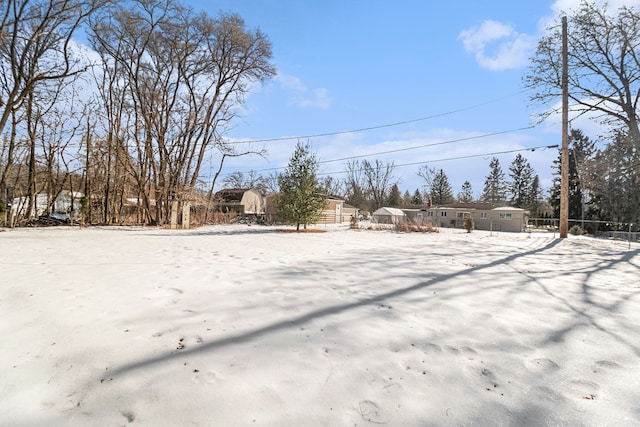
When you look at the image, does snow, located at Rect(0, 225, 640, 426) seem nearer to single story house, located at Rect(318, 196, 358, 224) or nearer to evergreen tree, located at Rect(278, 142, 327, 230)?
evergreen tree, located at Rect(278, 142, 327, 230)

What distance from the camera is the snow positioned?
1.68 m

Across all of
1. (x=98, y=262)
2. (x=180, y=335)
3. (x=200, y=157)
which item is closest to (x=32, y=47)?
(x=200, y=157)

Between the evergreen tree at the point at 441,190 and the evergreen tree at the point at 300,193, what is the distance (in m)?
43.2

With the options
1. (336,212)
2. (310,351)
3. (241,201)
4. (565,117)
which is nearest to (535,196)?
(336,212)

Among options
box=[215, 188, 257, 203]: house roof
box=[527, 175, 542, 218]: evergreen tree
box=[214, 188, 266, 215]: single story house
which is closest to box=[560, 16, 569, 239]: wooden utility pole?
box=[214, 188, 266, 215]: single story house

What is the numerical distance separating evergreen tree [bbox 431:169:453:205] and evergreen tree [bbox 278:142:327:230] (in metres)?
43.2

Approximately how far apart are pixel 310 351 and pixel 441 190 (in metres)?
57.2

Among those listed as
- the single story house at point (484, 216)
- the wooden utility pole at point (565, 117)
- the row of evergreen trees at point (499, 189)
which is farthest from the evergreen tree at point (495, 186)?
the wooden utility pole at point (565, 117)

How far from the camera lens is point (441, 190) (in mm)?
54969

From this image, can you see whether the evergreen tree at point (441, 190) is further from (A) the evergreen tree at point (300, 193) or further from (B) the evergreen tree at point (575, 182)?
(A) the evergreen tree at point (300, 193)

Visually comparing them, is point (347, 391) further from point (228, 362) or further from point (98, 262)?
point (98, 262)

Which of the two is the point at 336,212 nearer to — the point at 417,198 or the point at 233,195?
the point at 233,195

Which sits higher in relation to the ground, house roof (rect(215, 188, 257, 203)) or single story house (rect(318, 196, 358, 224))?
house roof (rect(215, 188, 257, 203))

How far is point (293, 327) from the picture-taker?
9.08 ft
